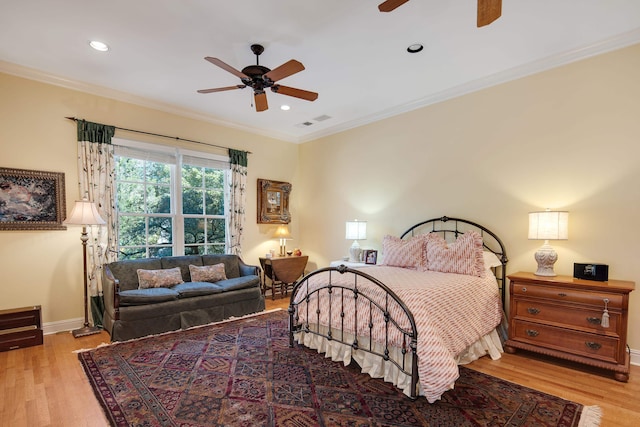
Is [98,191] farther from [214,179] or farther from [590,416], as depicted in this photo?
[590,416]

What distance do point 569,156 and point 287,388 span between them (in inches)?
133

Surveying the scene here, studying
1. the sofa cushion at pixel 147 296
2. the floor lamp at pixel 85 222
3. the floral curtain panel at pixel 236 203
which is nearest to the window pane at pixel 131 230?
the floor lamp at pixel 85 222

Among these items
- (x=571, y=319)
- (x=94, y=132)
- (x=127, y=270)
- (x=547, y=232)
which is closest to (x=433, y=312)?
(x=571, y=319)

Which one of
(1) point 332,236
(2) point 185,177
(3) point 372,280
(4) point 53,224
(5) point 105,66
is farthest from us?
(1) point 332,236

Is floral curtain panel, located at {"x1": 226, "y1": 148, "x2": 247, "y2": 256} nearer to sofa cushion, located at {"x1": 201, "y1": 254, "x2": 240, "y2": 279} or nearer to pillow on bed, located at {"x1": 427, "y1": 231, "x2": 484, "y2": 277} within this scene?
sofa cushion, located at {"x1": 201, "y1": 254, "x2": 240, "y2": 279}

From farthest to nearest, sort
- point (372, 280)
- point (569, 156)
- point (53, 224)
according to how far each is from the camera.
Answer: point (53, 224) < point (569, 156) < point (372, 280)

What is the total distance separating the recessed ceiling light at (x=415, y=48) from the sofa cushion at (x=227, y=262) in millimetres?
3620

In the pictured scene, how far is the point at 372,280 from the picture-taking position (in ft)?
8.22

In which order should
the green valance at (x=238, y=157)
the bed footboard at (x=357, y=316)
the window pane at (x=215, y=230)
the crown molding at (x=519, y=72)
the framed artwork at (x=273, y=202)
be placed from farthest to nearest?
the framed artwork at (x=273, y=202) < the green valance at (x=238, y=157) < the window pane at (x=215, y=230) < the crown molding at (x=519, y=72) < the bed footboard at (x=357, y=316)

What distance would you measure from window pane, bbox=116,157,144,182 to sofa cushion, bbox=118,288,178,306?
154 cm

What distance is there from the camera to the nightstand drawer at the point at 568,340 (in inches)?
100.0

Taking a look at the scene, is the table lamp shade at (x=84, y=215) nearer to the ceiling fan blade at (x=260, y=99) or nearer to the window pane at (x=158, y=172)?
the window pane at (x=158, y=172)

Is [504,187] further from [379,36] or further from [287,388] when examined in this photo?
[287,388]

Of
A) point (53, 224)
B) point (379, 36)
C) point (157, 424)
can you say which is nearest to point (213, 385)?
point (157, 424)
